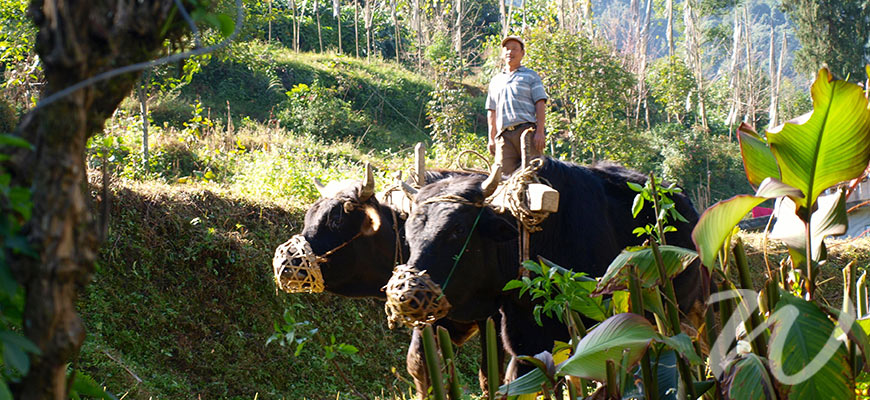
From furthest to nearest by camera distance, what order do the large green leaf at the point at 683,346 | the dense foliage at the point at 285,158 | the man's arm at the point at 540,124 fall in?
the man's arm at the point at 540,124, the dense foliage at the point at 285,158, the large green leaf at the point at 683,346

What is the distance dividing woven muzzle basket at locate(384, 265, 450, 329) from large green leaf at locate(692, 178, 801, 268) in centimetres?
182

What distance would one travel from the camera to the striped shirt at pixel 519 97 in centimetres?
573

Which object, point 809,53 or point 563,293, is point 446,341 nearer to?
point 563,293

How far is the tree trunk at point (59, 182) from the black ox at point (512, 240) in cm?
287

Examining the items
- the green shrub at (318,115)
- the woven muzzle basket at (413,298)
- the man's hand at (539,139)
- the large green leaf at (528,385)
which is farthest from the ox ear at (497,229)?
the green shrub at (318,115)

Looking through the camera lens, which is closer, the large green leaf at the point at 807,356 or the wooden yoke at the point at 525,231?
the large green leaf at the point at 807,356

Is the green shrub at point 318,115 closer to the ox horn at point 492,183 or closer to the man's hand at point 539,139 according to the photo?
the man's hand at point 539,139

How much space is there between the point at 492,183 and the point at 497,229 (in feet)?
0.90

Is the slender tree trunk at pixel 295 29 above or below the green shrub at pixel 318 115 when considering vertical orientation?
above

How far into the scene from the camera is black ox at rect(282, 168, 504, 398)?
504 centimetres

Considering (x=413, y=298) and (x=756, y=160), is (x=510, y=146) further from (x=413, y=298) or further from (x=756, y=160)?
(x=756, y=160)

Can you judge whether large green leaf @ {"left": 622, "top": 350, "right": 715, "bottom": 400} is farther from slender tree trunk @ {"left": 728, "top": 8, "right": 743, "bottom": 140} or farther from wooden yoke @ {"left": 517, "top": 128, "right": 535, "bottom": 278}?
slender tree trunk @ {"left": 728, "top": 8, "right": 743, "bottom": 140}

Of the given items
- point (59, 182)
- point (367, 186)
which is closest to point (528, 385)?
point (59, 182)

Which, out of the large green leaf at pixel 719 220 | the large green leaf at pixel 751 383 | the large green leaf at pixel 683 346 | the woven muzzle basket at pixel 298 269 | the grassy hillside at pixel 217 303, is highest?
the large green leaf at pixel 719 220
